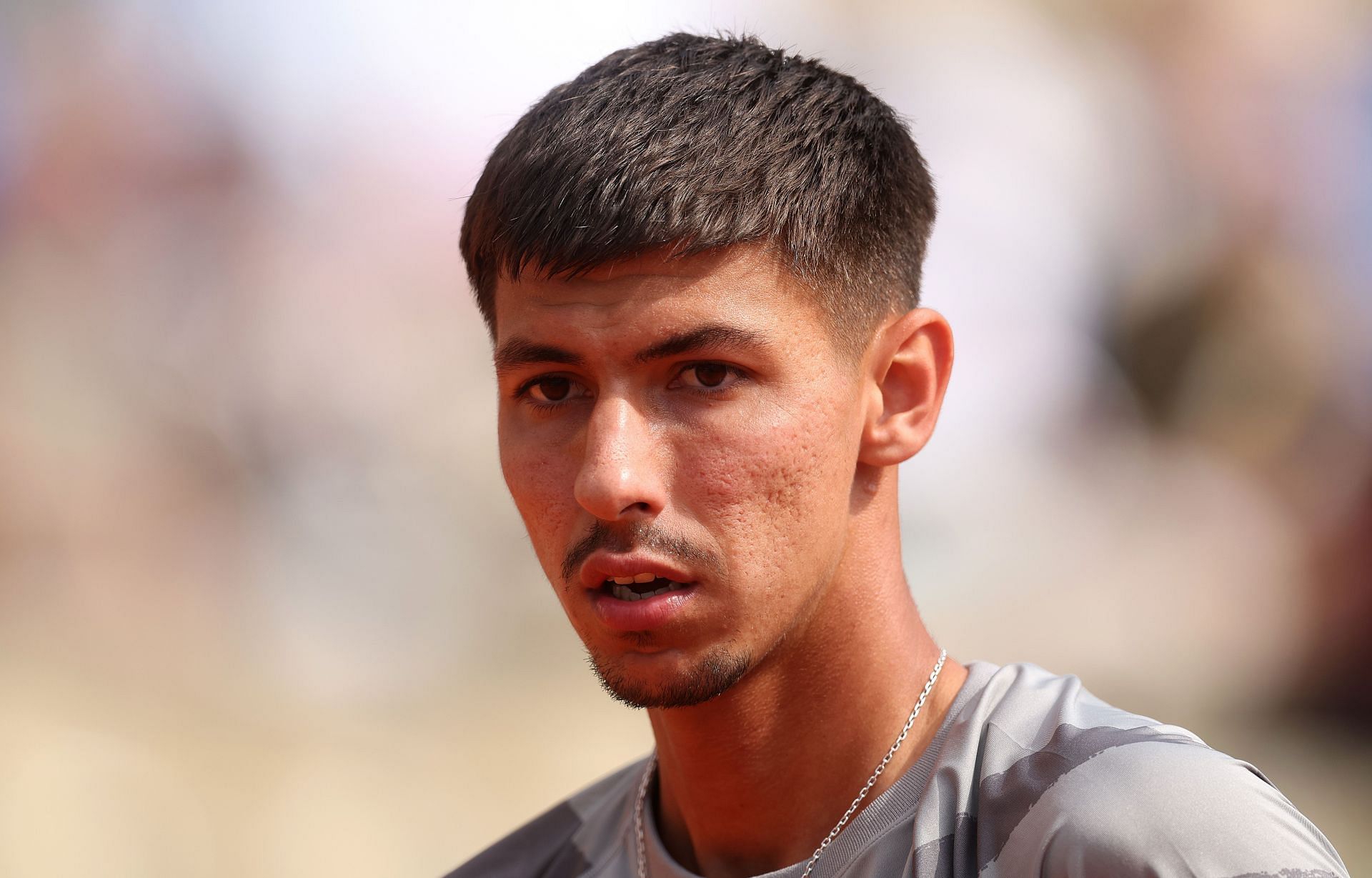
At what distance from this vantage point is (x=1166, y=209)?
23.7ft

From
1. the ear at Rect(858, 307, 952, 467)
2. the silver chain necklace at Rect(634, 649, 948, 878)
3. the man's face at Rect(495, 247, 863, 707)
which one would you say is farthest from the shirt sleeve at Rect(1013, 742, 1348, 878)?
the ear at Rect(858, 307, 952, 467)

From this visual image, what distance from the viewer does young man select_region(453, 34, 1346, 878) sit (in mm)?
1893

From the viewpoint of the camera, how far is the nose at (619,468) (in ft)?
6.07

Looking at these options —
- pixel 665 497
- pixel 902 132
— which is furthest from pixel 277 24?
pixel 665 497

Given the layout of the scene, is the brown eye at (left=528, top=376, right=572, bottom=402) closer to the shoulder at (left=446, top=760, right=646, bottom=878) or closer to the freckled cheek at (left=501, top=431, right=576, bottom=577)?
the freckled cheek at (left=501, top=431, right=576, bottom=577)

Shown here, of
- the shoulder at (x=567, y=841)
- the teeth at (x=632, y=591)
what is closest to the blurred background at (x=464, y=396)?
the shoulder at (x=567, y=841)

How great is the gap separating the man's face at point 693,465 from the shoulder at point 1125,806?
0.42 m

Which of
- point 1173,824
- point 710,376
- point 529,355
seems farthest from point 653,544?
point 1173,824

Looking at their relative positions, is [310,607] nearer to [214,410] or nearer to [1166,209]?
[214,410]

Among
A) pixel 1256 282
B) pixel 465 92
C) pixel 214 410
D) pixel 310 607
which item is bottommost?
pixel 1256 282

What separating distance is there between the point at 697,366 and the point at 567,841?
3.81 ft

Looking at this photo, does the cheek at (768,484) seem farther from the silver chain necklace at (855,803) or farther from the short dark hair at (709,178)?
the silver chain necklace at (855,803)

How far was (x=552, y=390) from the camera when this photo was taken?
207 centimetres

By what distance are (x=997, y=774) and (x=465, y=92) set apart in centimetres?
609
